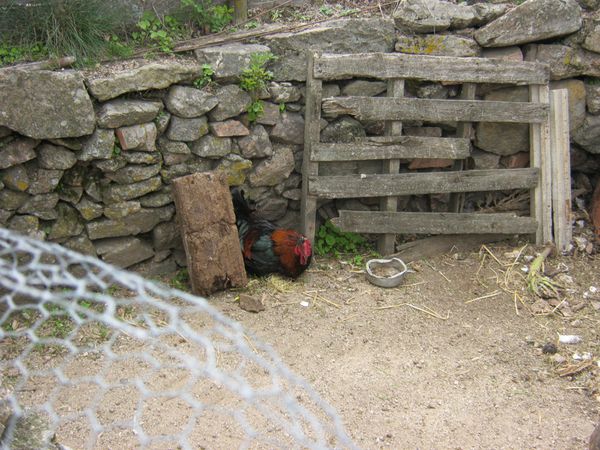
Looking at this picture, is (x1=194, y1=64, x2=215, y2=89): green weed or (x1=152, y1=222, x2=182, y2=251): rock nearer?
(x1=194, y1=64, x2=215, y2=89): green weed

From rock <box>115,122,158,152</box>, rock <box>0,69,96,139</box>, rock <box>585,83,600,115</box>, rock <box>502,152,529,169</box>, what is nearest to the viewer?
rock <box>0,69,96,139</box>

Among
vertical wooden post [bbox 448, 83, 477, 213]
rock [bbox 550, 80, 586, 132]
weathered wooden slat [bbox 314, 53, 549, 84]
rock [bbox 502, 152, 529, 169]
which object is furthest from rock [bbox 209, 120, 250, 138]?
rock [bbox 550, 80, 586, 132]

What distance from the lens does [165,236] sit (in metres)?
4.20

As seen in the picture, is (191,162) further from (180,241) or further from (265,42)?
(265,42)

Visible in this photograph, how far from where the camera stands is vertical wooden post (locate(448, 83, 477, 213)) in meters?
4.50

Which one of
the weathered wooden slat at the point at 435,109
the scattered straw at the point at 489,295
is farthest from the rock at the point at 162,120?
the scattered straw at the point at 489,295

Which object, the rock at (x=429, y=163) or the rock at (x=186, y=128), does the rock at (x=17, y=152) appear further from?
the rock at (x=429, y=163)

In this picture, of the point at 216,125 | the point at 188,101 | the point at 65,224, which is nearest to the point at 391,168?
the point at 216,125

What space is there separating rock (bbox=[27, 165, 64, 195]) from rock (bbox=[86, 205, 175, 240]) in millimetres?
376

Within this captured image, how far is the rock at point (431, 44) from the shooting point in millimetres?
4469

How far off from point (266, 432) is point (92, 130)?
2.05 m

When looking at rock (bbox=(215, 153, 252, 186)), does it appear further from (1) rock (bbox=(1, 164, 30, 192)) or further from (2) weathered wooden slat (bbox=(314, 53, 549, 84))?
(1) rock (bbox=(1, 164, 30, 192))

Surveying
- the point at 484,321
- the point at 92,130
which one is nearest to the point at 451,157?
the point at 484,321

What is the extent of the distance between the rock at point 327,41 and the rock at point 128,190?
1138mm
